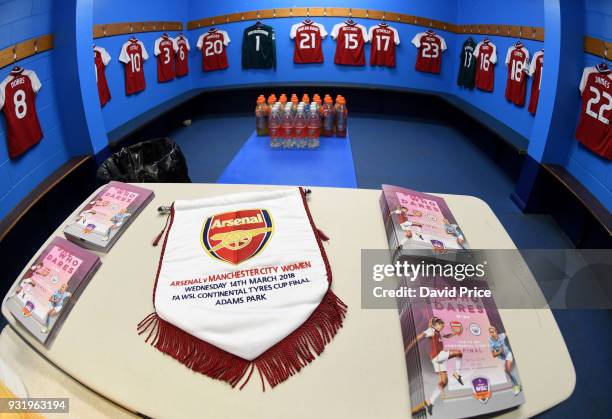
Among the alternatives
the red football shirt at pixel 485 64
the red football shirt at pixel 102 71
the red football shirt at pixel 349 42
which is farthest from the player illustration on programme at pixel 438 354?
the red football shirt at pixel 349 42

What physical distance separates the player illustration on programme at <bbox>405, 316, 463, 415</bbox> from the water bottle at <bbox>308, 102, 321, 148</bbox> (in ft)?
10.1

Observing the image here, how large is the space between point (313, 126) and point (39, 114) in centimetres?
231

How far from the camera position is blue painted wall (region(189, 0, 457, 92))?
5.02 metres

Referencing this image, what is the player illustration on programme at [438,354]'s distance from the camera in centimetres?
61

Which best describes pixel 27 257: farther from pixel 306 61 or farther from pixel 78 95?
pixel 306 61

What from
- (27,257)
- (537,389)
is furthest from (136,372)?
(27,257)

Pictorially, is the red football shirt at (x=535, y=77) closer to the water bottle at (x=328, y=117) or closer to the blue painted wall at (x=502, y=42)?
the blue painted wall at (x=502, y=42)

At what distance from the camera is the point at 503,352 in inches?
26.4

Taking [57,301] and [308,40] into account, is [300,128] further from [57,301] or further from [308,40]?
[57,301]

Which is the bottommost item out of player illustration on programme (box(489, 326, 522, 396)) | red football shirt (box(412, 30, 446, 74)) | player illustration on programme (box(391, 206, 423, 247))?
player illustration on programme (box(489, 326, 522, 396))

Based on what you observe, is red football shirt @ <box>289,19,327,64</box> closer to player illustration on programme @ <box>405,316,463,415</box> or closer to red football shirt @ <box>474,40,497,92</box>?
red football shirt @ <box>474,40,497,92</box>

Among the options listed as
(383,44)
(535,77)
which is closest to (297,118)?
(535,77)

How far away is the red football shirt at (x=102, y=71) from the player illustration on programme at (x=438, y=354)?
3760 mm

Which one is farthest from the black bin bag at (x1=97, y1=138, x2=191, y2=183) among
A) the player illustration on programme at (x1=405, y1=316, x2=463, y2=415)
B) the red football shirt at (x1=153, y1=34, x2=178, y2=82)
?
the red football shirt at (x1=153, y1=34, x2=178, y2=82)
